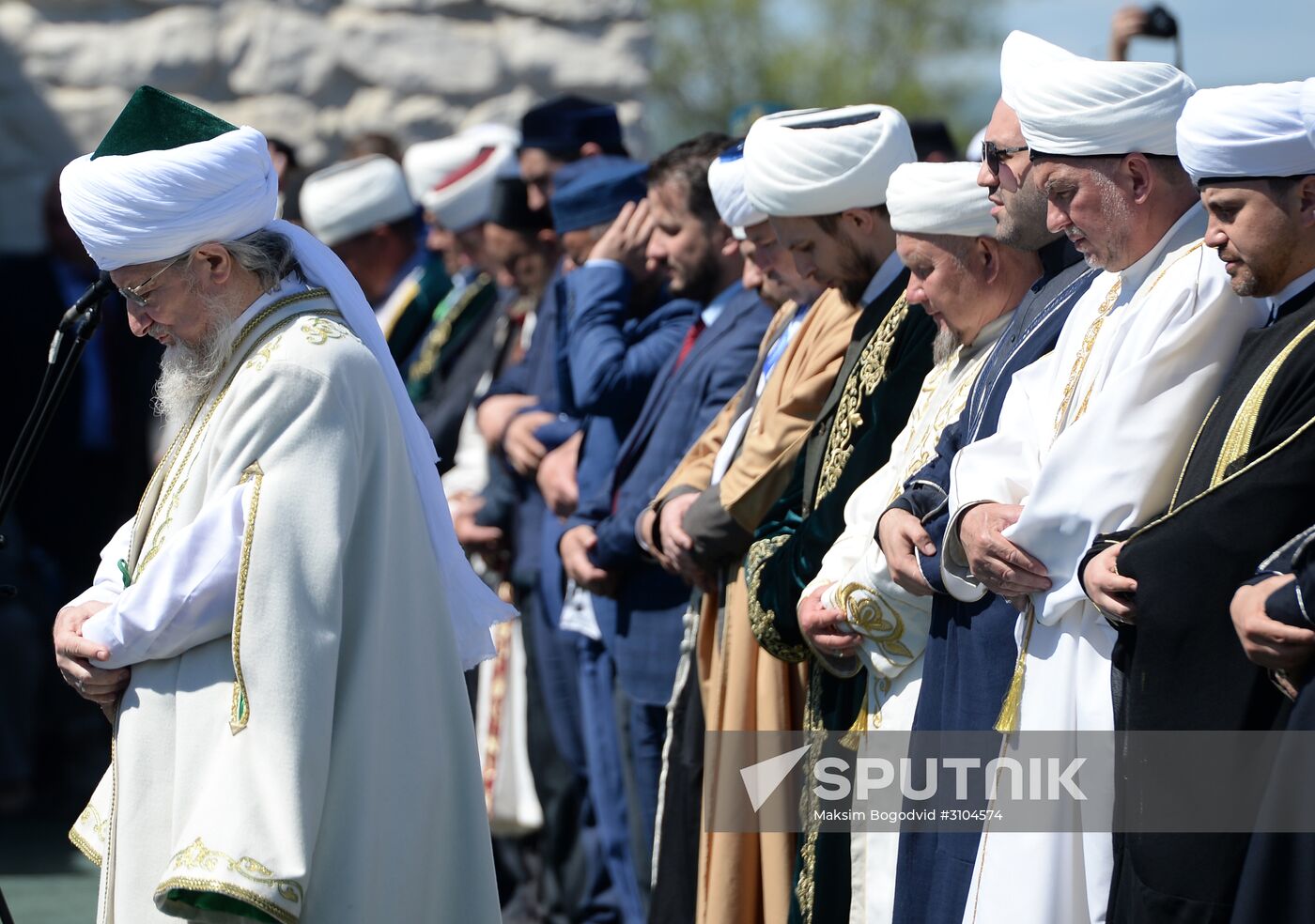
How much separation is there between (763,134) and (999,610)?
1483 mm

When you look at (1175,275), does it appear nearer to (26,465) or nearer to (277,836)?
(277,836)

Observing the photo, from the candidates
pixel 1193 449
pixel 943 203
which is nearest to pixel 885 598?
pixel 943 203

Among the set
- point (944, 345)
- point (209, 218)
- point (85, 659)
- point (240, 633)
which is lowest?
point (85, 659)

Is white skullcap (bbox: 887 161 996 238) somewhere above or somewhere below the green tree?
above

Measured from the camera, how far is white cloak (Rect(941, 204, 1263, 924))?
3219mm

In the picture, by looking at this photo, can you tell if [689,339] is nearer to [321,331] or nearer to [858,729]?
[858,729]

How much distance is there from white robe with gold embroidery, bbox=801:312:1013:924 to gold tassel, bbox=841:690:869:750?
16mm

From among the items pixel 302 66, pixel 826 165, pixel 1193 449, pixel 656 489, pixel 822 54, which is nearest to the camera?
pixel 1193 449

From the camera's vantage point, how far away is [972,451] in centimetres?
364

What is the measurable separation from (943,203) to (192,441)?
1.61 meters

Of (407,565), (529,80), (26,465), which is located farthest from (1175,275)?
(529,80)

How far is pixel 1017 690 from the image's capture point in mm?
3428

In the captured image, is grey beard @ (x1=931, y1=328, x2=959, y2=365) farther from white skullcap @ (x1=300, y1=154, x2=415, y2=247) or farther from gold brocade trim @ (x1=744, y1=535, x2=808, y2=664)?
white skullcap @ (x1=300, y1=154, x2=415, y2=247)

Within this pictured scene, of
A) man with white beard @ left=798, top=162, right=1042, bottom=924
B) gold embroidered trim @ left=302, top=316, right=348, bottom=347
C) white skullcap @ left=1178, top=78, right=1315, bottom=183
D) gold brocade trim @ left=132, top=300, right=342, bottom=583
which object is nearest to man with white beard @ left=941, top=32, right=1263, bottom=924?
white skullcap @ left=1178, top=78, right=1315, bottom=183
